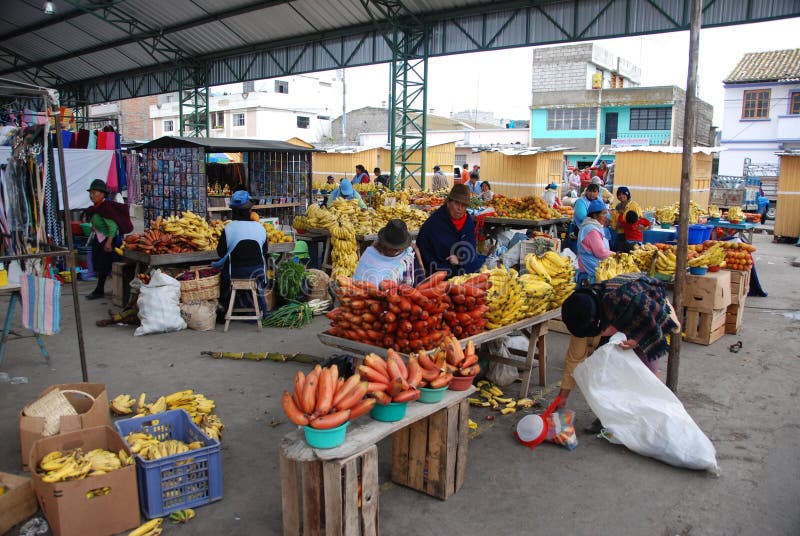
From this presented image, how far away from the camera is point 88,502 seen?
10.8 feet

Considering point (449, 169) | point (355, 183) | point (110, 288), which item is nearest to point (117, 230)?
point (110, 288)

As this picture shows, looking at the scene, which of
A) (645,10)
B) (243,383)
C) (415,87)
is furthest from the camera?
(415,87)

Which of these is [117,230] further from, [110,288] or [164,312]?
[164,312]

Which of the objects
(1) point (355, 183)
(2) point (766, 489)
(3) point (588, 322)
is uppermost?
(1) point (355, 183)

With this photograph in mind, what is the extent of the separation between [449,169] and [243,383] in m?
26.3

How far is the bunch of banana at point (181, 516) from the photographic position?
11.6ft

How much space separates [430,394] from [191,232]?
571cm

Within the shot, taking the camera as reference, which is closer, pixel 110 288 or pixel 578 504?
pixel 578 504

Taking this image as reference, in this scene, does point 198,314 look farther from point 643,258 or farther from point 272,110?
point 272,110

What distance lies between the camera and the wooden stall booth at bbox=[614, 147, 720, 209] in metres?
20.7

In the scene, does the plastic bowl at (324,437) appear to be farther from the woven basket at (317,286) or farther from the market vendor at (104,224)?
the market vendor at (104,224)

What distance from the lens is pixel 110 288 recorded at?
9945mm

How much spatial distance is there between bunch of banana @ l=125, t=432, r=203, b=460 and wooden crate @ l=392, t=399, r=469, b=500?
4.39ft

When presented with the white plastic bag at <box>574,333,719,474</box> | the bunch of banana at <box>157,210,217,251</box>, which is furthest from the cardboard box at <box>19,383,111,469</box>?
the bunch of banana at <box>157,210,217,251</box>
